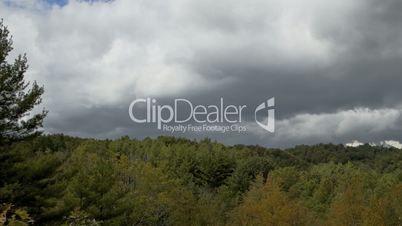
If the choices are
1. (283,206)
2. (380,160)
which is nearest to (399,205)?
(283,206)

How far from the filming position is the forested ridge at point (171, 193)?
28281 millimetres

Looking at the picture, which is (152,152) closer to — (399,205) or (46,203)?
(399,205)

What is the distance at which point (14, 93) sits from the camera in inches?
1104

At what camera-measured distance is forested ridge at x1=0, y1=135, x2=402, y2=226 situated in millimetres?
28281

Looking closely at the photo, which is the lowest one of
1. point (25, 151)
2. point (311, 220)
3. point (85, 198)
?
point (311, 220)

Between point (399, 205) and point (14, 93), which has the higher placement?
point (14, 93)

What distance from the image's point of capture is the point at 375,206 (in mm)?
45500

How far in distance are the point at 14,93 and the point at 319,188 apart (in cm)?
5664

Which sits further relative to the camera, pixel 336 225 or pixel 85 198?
pixel 336 225

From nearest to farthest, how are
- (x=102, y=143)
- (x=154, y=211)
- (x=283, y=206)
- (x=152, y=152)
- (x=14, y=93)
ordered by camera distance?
(x=14, y=93), (x=283, y=206), (x=154, y=211), (x=152, y=152), (x=102, y=143)

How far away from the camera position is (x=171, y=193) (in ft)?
182

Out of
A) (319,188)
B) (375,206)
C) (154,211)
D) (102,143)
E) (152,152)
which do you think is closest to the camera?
(375,206)

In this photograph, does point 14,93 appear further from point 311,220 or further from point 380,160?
point 380,160

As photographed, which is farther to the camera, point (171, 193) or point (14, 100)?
point (171, 193)
